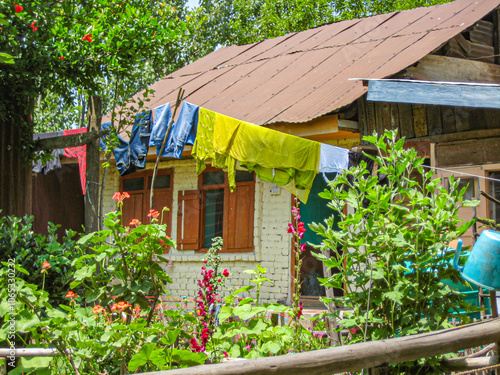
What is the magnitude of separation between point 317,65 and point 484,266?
7327mm

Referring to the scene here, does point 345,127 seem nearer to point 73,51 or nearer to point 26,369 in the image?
point 73,51

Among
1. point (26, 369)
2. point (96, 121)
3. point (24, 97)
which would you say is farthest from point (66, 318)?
point (24, 97)

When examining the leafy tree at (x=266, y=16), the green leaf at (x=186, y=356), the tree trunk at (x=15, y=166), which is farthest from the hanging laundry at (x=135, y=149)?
the leafy tree at (x=266, y=16)

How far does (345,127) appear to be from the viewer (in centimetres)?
756

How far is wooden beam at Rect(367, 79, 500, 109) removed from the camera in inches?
195

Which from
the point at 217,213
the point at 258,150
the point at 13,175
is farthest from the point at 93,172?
the point at 217,213

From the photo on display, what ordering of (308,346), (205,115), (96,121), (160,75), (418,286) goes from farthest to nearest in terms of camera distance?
1. (160,75)
2. (205,115)
3. (96,121)
4. (308,346)
5. (418,286)

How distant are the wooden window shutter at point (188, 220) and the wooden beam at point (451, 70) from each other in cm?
431

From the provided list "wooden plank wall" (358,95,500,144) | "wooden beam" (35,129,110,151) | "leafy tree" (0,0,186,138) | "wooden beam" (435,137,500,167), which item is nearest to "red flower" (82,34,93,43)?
"leafy tree" (0,0,186,138)

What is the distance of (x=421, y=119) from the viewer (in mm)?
7148

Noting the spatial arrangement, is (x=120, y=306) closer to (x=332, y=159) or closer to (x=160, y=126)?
(x=332, y=159)

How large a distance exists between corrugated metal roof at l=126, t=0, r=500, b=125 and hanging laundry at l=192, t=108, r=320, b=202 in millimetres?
1110

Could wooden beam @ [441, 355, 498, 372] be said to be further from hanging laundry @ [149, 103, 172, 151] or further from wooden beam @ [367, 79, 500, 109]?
hanging laundry @ [149, 103, 172, 151]

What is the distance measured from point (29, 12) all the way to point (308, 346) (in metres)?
4.53
